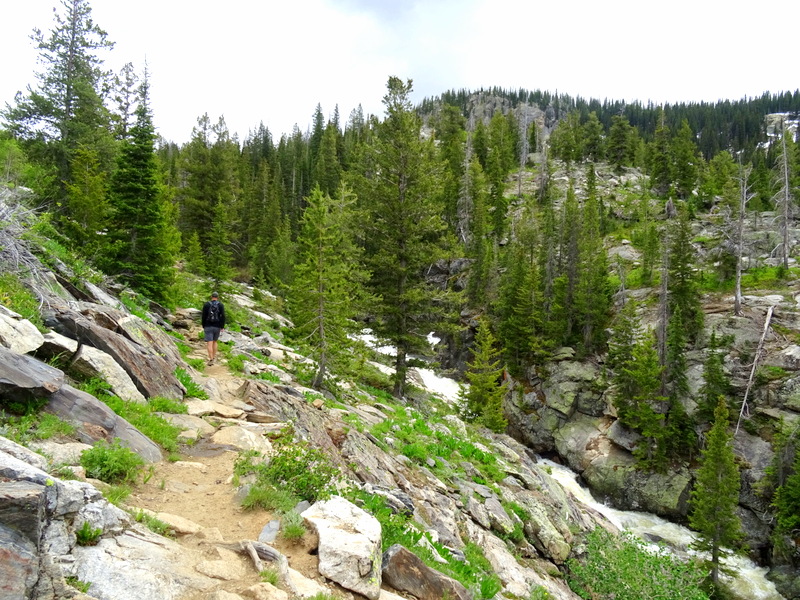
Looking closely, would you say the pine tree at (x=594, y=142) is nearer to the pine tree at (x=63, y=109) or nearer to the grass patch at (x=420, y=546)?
the pine tree at (x=63, y=109)

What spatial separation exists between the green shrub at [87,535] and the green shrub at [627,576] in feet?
43.0

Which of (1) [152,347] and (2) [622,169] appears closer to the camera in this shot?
(1) [152,347]

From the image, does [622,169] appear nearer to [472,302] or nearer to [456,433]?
[472,302]

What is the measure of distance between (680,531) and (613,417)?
9616 millimetres

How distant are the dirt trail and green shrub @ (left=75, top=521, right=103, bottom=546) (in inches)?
38.4

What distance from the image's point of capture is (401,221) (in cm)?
2266

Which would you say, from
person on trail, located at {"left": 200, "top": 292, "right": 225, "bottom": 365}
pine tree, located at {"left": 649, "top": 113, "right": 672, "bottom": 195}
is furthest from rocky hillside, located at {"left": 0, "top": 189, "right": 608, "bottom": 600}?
pine tree, located at {"left": 649, "top": 113, "right": 672, "bottom": 195}

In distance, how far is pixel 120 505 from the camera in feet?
17.1

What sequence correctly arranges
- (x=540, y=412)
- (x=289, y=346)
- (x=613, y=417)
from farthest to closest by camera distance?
(x=540, y=412) < (x=613, y=417) < (x=289, y=346)

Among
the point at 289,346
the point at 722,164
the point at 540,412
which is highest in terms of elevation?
the point at 722,164

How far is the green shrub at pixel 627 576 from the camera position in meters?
12.4

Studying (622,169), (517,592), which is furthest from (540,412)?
(622,169)

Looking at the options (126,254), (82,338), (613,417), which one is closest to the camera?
(82,338)

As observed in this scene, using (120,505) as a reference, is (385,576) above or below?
below
